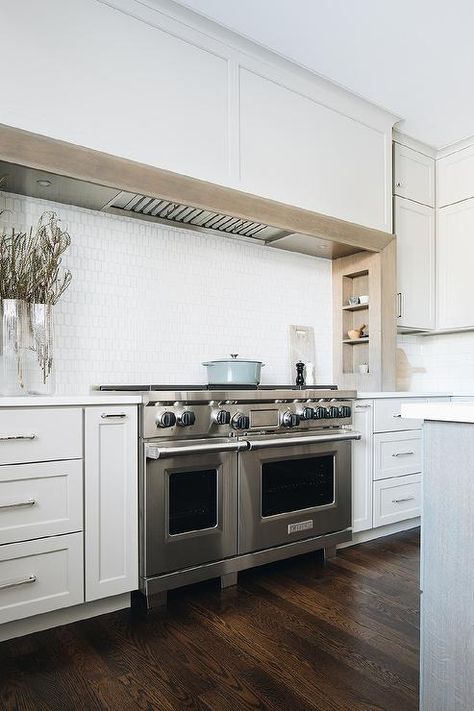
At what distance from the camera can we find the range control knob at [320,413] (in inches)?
108

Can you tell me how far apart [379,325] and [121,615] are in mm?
2356

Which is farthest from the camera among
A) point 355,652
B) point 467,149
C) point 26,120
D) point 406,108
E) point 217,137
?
point 467,149

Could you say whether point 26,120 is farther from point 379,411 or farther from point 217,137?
point 379,411

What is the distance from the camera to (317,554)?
113 inches

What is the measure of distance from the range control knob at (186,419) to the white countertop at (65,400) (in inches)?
7.6

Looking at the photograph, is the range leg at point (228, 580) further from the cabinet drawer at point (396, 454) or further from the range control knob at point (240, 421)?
the cabinet drawer at point (396, 454)

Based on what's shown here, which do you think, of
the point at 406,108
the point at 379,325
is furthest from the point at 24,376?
the point at 406,108

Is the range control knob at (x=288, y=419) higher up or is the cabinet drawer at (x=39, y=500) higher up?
the range control knob at (x=288, y=419)

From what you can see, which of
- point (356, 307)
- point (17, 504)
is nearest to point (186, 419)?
point (17, 504)

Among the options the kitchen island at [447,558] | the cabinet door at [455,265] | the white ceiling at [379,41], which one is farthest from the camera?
the cabinet door at [455,265]

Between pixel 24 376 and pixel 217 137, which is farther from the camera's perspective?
pixel 217 137

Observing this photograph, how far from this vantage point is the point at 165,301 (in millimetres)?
2959

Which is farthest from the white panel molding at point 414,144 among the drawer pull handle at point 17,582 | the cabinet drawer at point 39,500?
the drawer pull handle at point 17,582

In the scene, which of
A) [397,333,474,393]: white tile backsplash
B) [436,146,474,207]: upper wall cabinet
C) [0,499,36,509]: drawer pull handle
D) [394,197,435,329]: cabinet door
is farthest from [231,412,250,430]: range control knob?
Answer: [436,146,474,207]: upper wall cabinet
